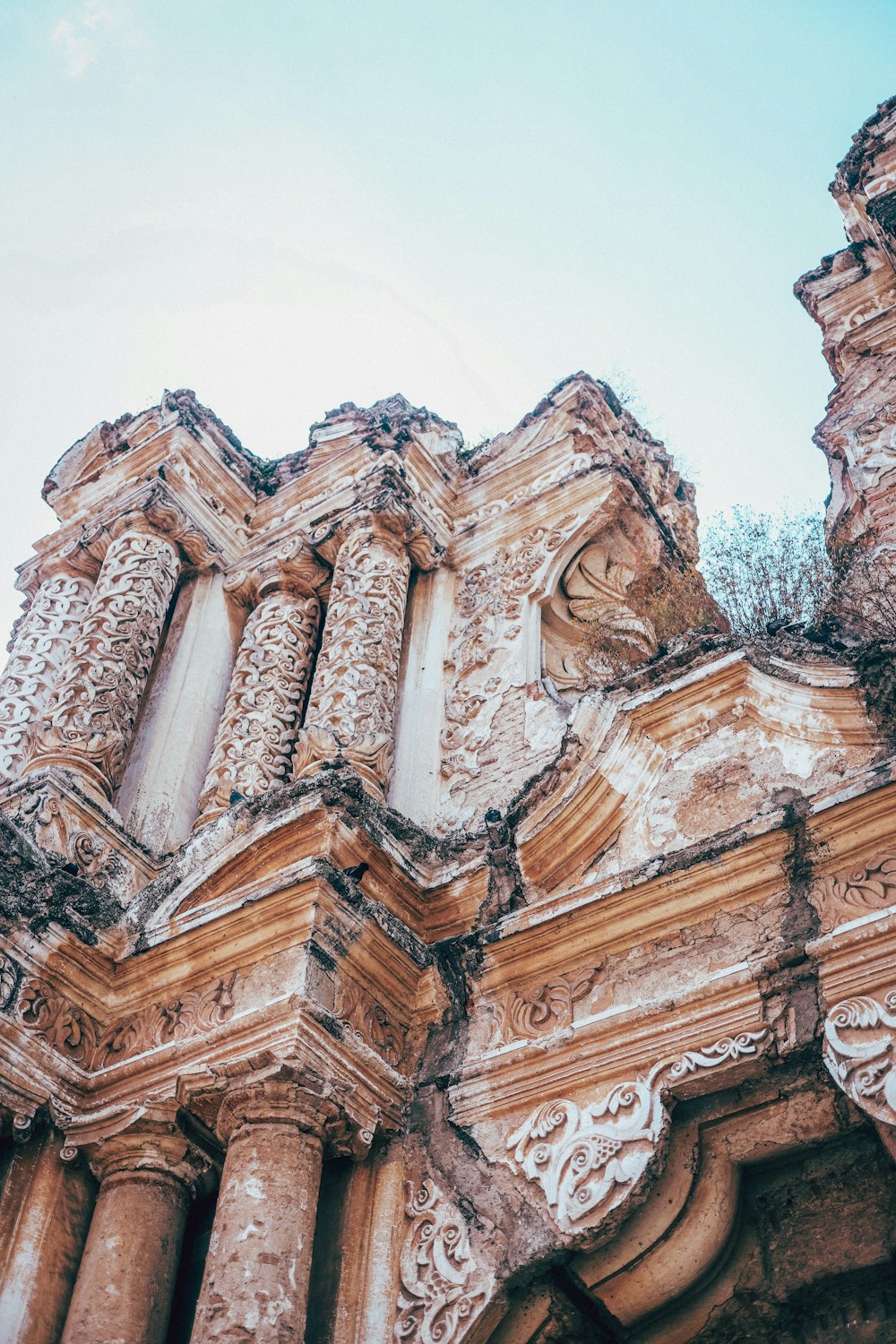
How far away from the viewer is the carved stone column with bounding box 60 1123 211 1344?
4.72 metres

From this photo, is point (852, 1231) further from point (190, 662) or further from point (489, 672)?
point (190, 662)

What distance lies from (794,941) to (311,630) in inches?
197

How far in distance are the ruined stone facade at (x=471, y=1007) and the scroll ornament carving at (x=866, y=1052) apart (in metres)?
0.01

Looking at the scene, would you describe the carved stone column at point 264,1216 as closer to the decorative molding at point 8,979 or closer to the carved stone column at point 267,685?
the decorative molding at point 8,979

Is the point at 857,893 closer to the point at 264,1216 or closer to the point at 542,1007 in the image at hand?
the point at 542,1007

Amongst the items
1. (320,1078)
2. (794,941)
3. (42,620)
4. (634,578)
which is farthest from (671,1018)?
(42,620)

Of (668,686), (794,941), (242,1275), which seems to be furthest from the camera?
(668,686)

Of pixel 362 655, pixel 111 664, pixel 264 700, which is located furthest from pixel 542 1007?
pixel 111 664

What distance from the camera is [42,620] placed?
912cm

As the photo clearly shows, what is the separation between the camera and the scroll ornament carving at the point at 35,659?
805 centimetres

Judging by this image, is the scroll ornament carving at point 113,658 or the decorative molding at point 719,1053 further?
the scroll ornament carving at point 113,658

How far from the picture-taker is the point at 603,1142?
459cm

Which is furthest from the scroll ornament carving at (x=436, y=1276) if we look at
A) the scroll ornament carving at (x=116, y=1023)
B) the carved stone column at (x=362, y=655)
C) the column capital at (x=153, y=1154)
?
the carved stone column at (x=362, y=655)

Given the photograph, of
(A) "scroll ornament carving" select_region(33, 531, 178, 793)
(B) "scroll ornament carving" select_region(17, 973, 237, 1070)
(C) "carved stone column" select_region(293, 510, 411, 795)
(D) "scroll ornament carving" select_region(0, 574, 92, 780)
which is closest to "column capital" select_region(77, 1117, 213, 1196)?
(B) "scroll ornament carving" select_region(17, 973, 237, 1070)
